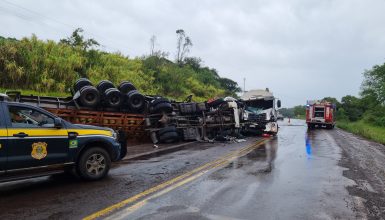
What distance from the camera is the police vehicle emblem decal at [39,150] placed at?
22.5 ft

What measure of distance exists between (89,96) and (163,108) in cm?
335

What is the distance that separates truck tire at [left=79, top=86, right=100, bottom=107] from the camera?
15574mm

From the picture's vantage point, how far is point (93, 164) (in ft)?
26.1

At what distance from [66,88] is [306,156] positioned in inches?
583

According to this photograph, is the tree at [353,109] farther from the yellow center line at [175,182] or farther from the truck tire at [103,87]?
the yellow center line at [175,182]

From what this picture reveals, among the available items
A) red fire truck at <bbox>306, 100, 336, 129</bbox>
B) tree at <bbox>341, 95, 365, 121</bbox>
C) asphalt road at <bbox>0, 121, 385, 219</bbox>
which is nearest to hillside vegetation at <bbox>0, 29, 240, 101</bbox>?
asphalt road at <bbox>0, 121, 385, 219</bbox>

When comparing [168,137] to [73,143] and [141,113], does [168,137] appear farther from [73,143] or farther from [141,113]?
[73,143]

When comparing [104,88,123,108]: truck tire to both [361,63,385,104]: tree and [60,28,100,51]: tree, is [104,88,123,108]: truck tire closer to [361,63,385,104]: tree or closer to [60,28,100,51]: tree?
[60,28,100,51]: tree

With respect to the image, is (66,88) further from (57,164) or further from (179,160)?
(57,164)

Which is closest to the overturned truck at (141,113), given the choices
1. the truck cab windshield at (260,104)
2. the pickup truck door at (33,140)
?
the truck cab windshield at (260,104)

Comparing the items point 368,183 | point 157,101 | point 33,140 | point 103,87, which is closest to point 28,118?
point 33,140

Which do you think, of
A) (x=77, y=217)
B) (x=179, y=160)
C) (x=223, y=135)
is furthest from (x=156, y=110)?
(x=77, y=217)

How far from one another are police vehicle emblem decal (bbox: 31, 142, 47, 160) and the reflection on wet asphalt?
225 cm

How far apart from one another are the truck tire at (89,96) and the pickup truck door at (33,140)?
8.43 meters
